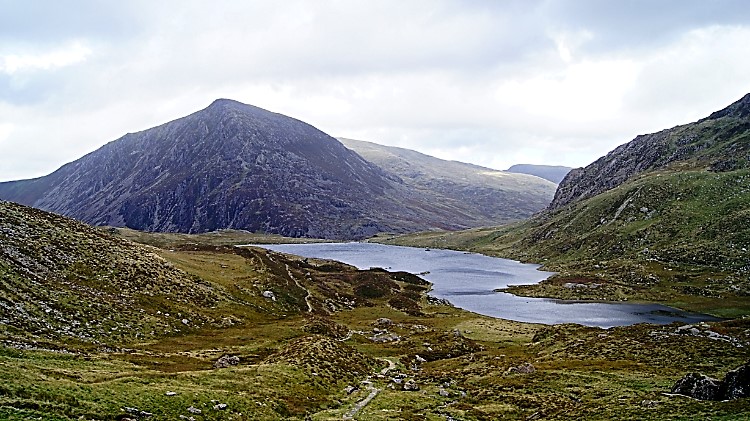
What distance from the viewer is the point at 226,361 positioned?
54.1 meters

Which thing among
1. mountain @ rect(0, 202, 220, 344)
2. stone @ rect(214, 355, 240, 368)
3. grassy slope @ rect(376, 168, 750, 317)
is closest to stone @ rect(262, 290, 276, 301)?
mountain @ rect(0, 202, 220, 344)

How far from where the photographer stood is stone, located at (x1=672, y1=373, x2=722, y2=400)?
38625mm

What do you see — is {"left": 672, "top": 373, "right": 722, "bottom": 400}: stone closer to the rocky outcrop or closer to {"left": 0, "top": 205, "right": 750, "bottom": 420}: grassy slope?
the rocky outcrop

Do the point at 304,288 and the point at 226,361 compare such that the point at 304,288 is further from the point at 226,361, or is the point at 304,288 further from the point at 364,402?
the point at 364,402

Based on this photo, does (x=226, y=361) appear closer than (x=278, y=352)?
Yes

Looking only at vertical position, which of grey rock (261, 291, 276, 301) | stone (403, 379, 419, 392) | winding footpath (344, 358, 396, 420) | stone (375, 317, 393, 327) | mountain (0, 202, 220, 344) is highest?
mountain (0, 202, 220, 344)

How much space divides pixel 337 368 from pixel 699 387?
118 ft

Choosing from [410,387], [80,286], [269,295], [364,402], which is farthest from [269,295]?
[364,402]

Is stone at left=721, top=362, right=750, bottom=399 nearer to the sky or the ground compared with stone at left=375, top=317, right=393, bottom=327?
nearer to the sky

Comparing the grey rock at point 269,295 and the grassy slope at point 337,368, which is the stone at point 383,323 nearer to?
the grassy slope at point 337,368

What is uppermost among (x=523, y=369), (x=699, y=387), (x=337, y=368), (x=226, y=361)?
(x=699, y=387)

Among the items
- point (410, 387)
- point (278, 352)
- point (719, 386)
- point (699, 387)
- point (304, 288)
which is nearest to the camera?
point (719, 386)

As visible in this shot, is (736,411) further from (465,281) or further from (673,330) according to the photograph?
(465,281)

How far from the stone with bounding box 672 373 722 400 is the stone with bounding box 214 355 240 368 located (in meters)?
44.0
